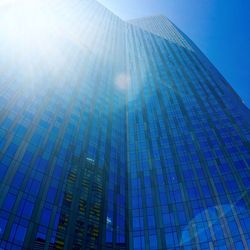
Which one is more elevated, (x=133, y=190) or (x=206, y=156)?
(x=206, y=156)

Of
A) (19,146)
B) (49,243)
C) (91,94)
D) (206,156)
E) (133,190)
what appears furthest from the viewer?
(91,94)

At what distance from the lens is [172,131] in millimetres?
79250

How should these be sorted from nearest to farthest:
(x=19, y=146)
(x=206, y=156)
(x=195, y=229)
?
(x=19, y=146), (x=195, y=229), (x=206, y=156)

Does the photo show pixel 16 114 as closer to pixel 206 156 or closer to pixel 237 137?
pixel 206 156

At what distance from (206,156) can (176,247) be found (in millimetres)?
24644

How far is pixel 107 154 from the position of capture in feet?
220

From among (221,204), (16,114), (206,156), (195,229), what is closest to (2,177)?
(16,114)

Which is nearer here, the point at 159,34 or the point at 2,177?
the point at 2,177

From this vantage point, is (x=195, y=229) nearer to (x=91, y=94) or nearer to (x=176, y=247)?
(x=176, y=247)

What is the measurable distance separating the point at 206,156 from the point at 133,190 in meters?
19.6

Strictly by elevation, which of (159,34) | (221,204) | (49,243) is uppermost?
(159,34)

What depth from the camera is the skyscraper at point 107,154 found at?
151ft

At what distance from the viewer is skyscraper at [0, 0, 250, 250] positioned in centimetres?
4588

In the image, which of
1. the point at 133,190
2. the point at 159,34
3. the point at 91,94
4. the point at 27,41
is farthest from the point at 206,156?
the point at 159,34
